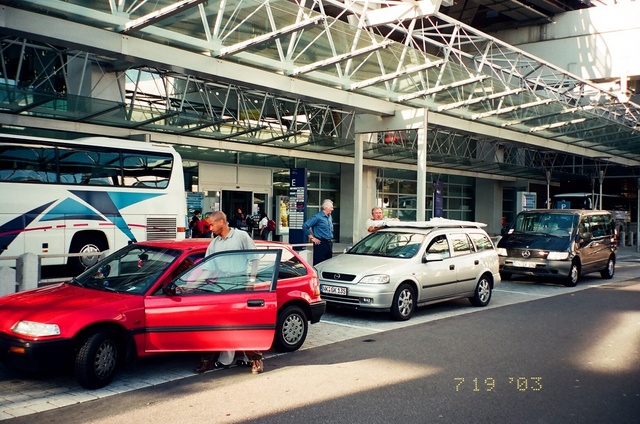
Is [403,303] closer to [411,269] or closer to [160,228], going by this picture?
[411,269]

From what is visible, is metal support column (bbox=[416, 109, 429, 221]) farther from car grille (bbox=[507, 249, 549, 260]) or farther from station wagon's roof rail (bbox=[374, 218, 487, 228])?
station wagon's roof rail (bbox=[374, 218, 487, 228])

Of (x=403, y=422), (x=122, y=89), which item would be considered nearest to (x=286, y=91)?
(x=122, y=89)

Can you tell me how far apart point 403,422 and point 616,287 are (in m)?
12.3

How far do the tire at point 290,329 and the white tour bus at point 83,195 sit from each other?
5.89 meters

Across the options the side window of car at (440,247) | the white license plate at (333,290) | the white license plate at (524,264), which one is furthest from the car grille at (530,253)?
the white license plate at (333,290)

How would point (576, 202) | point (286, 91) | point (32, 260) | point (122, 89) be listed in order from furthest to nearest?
point (576, 202) < point (122, 89) < point (286, 91) < point (32, 260)

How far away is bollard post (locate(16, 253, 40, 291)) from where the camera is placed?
909 cm

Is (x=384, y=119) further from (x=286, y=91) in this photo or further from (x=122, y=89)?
(x=122, y=89)

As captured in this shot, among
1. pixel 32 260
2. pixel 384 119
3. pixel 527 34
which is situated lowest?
pixel 32 260

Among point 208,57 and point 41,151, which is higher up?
point 208,57

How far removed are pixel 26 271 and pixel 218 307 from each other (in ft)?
13.7

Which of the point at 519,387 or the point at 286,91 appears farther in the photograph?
the point at 286,91

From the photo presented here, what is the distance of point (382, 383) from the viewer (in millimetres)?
6375

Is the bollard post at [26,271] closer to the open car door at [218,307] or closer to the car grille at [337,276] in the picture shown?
the open car door at [218,307]
